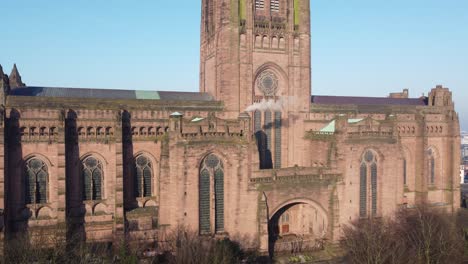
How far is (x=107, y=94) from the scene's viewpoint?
151ft

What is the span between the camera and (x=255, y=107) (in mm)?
45188

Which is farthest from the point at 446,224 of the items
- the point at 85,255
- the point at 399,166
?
the point at 85,255

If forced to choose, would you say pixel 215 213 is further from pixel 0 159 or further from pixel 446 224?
pixel 446 224

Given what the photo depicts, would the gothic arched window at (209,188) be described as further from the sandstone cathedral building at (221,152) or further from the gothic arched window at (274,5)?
the gothic arched window at (274,5)

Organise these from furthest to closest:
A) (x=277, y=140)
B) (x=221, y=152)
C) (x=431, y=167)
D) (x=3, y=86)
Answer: (x=431, y=167), (x=277, y=140), (x=3, y=86), (x=221, y=152)

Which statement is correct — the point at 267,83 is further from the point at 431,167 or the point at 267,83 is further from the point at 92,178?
the point at 431,167

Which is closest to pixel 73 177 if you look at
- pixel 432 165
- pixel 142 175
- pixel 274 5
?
pixel 142 175

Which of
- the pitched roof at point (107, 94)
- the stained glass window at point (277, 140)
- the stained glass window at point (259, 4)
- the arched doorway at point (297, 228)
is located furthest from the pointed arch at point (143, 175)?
the stained glass window at point (259, 4)

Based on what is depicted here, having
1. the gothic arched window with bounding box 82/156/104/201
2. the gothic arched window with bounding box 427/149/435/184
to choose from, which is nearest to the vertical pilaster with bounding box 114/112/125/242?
the gothic arched window with bounding box 82/156/104/201

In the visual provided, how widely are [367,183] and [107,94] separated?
29.7 metres

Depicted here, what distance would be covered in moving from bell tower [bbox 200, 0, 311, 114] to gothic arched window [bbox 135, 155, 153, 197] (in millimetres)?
10445

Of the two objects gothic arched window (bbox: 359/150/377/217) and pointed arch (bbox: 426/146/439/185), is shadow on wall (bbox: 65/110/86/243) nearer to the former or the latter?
gothic arched window (bbox: 359/150/377/217)

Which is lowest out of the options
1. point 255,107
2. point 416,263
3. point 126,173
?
point 416,263

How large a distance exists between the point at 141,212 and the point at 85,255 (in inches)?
397
